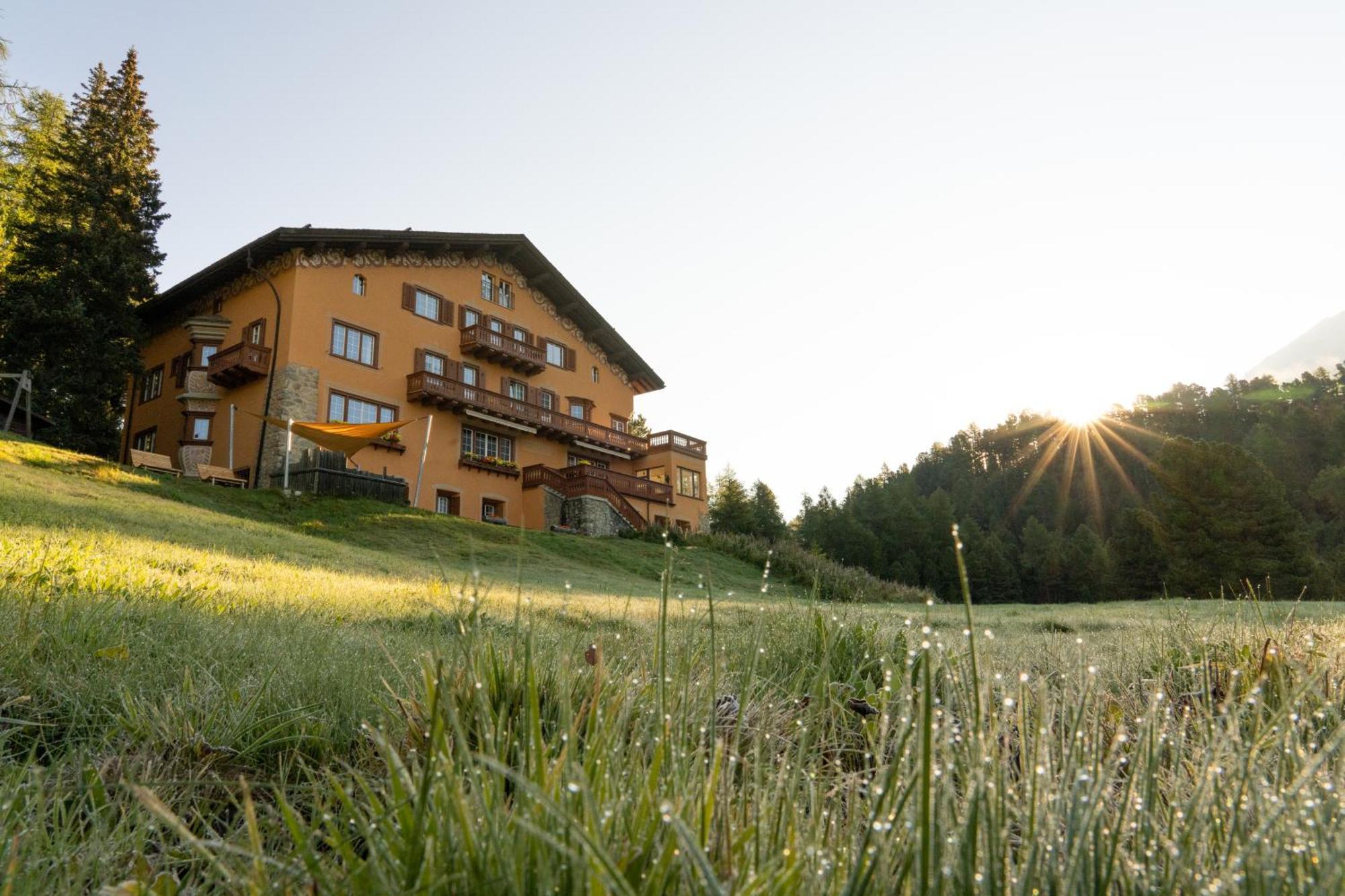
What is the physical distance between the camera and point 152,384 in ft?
101

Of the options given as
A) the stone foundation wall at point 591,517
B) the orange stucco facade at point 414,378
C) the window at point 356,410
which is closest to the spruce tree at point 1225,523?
the orange stucco facade at point 414,378

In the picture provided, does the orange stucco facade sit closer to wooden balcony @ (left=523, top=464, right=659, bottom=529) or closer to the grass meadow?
wooden balcony @ (left=523, top=464, right=659, bottom=529)

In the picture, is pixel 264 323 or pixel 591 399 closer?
pixel 264 323

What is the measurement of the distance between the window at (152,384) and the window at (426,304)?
9.74 m

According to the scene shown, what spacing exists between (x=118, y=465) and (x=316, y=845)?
21.2 meters

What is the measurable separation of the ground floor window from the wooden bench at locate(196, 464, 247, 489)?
16761 mm

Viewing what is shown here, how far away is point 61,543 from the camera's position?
588 centimetres

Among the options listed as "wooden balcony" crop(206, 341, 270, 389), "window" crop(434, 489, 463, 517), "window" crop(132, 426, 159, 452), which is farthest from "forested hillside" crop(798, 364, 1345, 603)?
"window" crop(132, 426, 159, 452)

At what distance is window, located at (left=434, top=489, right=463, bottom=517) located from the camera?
93.2 feet

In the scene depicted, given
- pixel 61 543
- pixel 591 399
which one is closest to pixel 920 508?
pixel 591 399

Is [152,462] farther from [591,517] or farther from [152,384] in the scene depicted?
[591,517]

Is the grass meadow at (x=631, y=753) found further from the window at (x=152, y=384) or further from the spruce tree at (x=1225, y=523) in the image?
the spruce tree at (x=1225, y=523)

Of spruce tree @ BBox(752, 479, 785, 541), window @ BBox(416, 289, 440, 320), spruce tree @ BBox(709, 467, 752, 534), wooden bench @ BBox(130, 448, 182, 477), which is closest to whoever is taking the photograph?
wooden bench @ BBox(130, 448, 182, 477)

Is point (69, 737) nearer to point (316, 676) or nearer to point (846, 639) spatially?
point (316, 676)
